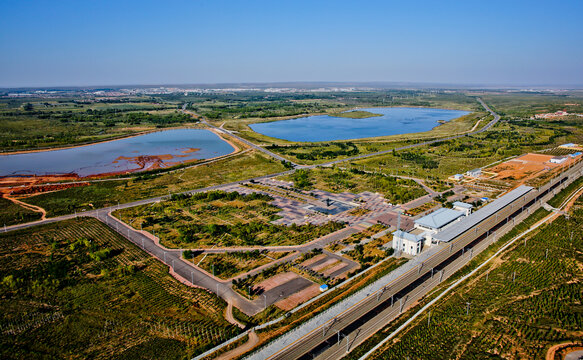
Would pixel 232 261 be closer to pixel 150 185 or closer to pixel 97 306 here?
pixel 97 306

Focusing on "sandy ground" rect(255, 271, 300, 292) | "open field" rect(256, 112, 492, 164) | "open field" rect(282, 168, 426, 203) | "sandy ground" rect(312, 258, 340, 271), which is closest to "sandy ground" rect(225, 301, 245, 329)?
"sandy ground" rect(255, 271, 300, 292)

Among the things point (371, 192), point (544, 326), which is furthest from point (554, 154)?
point (544, 326)

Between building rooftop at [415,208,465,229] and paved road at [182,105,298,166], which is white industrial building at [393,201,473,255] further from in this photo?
paved road at [182,105,298,166]

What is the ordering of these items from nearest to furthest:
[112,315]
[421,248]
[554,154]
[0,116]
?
[112,315], [421,248], [554,154], [0,116]

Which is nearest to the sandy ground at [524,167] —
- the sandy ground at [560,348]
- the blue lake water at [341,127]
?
the sandy ground at [560,348]

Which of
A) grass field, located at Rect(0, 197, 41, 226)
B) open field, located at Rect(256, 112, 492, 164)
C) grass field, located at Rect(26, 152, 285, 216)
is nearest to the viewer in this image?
grass field, located at Rect(0, 197, 41, 226)

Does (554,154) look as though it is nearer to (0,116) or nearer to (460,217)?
(460,217)
